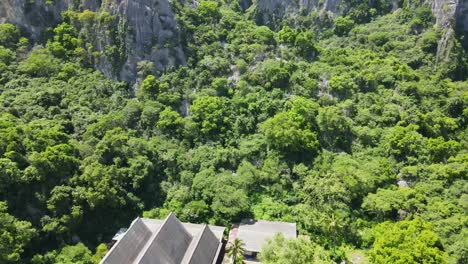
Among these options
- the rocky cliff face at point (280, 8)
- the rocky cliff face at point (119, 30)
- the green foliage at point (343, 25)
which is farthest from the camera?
the rocky cliff face at point (280, 8)

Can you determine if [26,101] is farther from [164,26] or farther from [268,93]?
[268,93]

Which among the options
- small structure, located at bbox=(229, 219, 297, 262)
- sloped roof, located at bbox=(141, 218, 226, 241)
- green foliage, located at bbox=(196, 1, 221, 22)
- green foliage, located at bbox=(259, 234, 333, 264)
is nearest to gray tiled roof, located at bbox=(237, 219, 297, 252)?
small structure, located at bbox=(229, 219, 297, 262)

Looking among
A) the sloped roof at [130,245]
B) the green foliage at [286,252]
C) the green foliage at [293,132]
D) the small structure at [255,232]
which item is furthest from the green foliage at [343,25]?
the sloped roof at [130,245]

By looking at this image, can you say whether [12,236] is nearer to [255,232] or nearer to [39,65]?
[255,232]

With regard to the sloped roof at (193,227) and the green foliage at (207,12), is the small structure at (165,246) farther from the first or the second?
the green foliage at (207,12)

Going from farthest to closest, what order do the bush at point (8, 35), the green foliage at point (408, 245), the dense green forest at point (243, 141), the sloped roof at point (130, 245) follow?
the bush at point (8, 35)
the dense green forest at point (243, 141)
the green foliage at point (408, 245)
the sloped roof at point (130, 245)

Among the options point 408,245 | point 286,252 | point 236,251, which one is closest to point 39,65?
point 236,251

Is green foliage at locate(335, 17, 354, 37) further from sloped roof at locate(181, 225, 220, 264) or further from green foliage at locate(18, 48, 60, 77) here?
sloped roof at locate(181, 225, 220, 264)
